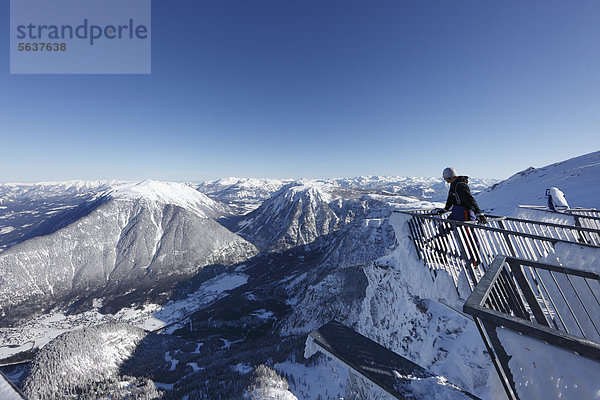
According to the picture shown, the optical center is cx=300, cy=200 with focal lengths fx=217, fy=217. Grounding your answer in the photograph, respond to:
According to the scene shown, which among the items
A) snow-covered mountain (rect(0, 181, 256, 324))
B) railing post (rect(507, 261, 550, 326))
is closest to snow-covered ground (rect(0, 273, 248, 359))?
snow-covered mountain (rect(0, 181, 256, 324))

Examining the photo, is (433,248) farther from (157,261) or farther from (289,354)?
(157,261)

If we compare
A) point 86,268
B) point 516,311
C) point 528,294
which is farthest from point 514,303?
point 86,268

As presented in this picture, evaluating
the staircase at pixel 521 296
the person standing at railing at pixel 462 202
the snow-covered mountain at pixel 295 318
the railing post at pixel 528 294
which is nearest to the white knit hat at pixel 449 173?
the person standing at railing at pixel 462 202

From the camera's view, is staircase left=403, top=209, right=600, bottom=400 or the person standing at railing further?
the person standing at railing

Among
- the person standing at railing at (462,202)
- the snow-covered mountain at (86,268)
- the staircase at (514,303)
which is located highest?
the person standing at railing at (462,202)

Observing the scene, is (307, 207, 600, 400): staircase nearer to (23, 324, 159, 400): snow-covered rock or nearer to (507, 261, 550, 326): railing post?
(507, 261, 550, 326): railing post

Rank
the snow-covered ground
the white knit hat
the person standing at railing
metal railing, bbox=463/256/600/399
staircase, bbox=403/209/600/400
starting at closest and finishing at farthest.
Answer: metal railing, bbox=463/256/600/399 < staircase, bbox=403/209/600/400 < the person standing at railing < the white knit hat < the snow-covered ground

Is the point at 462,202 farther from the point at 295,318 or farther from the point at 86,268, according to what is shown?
the point at 86,268

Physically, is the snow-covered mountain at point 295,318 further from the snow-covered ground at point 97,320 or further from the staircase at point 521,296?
the snow-covered ground at point 97,320

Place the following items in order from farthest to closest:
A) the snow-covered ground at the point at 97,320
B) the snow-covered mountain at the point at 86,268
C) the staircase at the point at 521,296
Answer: the snow-covered mountain at the point at 86,268 → the snow-covered ground at the point at 97,320 → the staircase at the point at 521,296
